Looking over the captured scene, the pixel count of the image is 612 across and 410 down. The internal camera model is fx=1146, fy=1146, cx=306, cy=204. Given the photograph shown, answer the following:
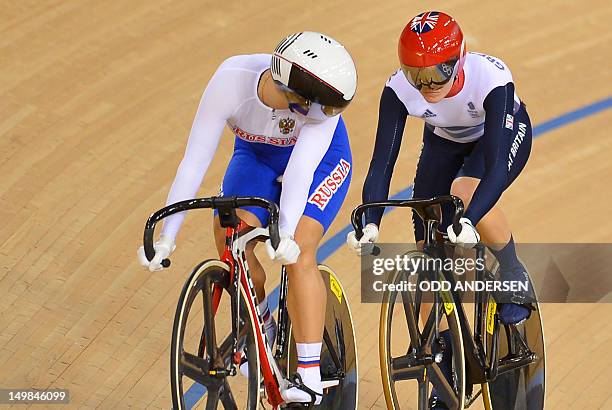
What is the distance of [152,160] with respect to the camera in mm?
5891

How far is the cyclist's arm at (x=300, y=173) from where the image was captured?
3.57 m

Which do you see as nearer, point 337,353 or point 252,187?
point 252,187

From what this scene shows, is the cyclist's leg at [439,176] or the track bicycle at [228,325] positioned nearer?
the track bicycle at [228,325]

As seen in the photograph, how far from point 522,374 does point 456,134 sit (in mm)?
1047

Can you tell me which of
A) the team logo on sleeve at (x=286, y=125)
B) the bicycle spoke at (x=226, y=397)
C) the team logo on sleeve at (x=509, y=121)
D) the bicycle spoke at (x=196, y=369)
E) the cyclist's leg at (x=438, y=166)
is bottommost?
the bicycle spoke at (x=226, y=397)

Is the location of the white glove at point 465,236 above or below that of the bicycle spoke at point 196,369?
above

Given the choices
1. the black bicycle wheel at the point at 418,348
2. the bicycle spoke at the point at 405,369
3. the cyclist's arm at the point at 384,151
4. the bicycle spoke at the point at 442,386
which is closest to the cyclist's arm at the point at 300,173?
the cyclist's arm at the point at 384,151

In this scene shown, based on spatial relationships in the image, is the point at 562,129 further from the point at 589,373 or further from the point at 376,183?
the point at 376,183

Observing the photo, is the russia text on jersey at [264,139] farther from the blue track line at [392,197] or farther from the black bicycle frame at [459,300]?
the blue track line at [392,197]

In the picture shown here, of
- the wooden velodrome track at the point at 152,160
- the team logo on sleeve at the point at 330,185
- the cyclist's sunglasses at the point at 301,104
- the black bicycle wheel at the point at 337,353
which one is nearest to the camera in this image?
the cyclist's sunglasses at the point at 301,104

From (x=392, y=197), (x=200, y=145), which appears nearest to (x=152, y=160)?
(x=392, y=197)

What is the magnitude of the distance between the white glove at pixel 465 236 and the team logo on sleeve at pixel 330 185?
1.63ft

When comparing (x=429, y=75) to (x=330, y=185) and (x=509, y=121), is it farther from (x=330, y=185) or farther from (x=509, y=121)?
(x=330, y=185)

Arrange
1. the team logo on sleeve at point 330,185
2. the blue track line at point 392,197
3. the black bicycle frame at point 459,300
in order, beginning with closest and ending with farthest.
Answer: the black bicycle frame at point 459,300 → the team logo on sleeve at point 330,185 → the blue track line at point 392,197
